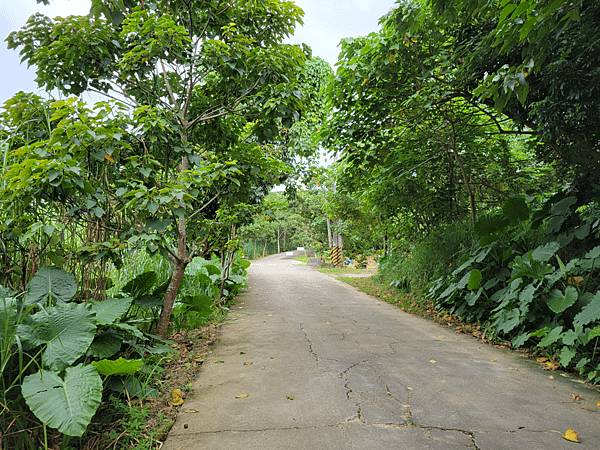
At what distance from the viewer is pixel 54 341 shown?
7.09 ft

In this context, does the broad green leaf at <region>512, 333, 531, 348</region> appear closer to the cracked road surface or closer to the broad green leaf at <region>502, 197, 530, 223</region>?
the cracked road surface

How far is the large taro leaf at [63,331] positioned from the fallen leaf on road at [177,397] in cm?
83

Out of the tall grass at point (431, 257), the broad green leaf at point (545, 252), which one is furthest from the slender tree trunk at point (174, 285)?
the tall grass at point (431, 257)

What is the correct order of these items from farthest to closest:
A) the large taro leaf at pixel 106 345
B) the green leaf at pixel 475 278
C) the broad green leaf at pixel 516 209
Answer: the green leaf at pixel 475 278 < the broad green leaf at pixel 516 209 < the large taro leaf at pixel 106 345

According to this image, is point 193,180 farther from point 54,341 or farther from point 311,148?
point 311,148

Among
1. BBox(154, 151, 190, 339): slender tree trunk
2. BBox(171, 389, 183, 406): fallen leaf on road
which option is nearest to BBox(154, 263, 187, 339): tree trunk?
BBox(154, 151, 190, 339): slender tree trunk

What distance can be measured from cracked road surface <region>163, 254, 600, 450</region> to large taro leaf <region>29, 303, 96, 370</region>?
2.57 ft

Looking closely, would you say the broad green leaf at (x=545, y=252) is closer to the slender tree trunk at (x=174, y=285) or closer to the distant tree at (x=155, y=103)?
the distant tree at (x=155, y=103)

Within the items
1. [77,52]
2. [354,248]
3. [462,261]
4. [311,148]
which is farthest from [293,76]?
[354,248]

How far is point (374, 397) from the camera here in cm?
270

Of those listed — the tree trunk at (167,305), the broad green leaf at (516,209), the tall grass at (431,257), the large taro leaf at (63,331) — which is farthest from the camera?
the tall grass at (431,257)

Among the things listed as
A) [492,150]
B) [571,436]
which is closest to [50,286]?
[571,436]

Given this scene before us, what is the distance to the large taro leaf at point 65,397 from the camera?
1.71 metres

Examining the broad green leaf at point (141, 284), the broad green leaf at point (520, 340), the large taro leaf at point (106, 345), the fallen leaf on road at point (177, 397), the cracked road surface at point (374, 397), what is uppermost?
the broad green leaf at point (141, 284)
